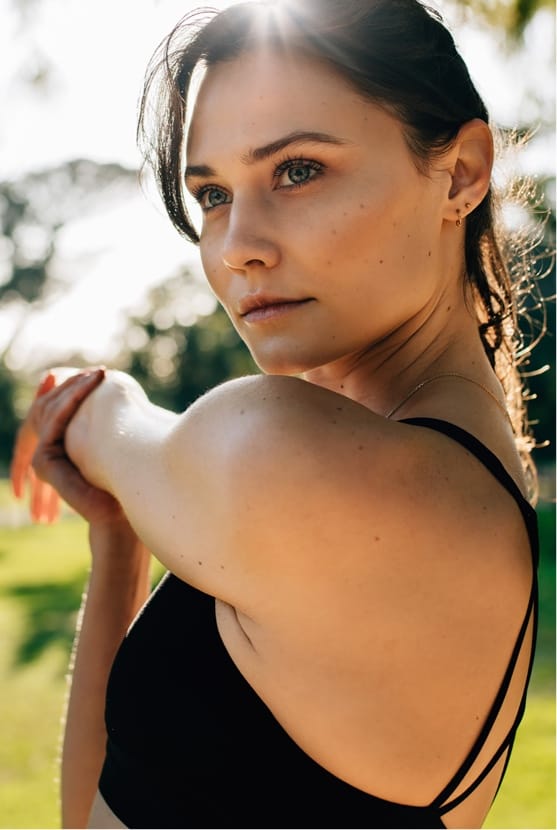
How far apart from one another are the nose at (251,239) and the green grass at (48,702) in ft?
9.84

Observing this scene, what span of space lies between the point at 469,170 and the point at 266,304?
1.35 ft

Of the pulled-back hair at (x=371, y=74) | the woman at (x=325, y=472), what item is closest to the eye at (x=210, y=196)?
the woman at (x=325, y=472)

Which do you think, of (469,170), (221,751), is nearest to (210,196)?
(469,170)

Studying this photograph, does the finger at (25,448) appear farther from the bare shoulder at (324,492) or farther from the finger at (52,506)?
the bare shoulder at (324,492)

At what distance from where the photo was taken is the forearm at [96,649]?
1.76m

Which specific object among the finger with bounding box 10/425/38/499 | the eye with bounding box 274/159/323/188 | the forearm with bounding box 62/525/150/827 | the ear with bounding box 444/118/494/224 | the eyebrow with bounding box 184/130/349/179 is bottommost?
the forearm with bounding box 62/525/150/827

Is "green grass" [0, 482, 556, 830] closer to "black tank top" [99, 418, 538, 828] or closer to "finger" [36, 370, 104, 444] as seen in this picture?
"finger" [36, 370, 104, 444]

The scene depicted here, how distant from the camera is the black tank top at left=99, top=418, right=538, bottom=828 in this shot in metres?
1.23

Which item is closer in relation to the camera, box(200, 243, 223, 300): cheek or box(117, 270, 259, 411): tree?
box(200, 243, 223, 300): cheek

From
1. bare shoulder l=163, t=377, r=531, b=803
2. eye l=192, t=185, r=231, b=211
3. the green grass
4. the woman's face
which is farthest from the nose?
the green grass

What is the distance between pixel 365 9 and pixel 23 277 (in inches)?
1123

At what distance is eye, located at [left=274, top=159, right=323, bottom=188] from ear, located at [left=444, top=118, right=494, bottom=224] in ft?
0.85

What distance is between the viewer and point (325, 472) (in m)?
1.09

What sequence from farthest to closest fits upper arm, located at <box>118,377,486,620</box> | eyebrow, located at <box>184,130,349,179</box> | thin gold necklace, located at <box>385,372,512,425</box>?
1. thin gold necklace, located at <box>385,372,512,425</box>
2. eyebrow, located at <box>184,130,349,179</box>
3. upper arm, located at <box>118,377,486,620</box>
